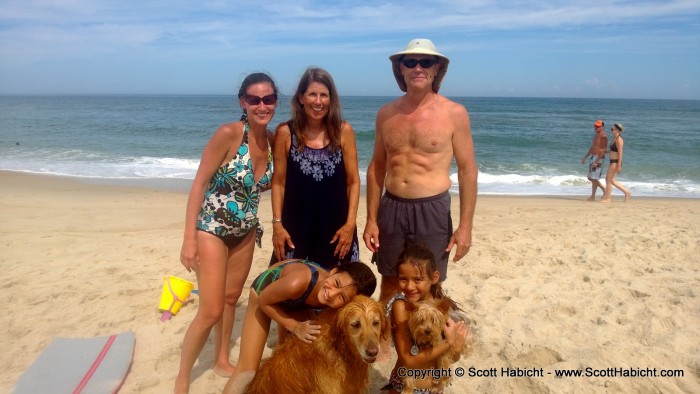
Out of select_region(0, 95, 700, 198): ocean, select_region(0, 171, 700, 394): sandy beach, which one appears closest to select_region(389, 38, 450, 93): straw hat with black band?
select_region(0, 171, 700, 394): sandy beach

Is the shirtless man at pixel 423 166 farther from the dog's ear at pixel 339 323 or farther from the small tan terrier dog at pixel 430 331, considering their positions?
the dog's ear at pixel 339 323

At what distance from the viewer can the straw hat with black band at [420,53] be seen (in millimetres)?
3275

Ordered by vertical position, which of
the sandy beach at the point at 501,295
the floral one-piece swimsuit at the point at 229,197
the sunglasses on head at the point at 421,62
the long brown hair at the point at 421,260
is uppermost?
the sunglasses on head at the point at 421,62

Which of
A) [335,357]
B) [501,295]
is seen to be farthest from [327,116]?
[501,295]

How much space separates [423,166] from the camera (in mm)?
3447

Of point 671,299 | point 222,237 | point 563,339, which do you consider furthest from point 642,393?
point 222,237

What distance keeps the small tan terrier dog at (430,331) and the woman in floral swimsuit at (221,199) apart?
1.29 metres

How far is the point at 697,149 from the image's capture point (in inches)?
872

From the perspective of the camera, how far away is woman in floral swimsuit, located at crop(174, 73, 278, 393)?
10.3 ft

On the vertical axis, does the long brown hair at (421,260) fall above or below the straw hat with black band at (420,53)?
below

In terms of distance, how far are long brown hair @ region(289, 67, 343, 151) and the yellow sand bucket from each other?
2346 millimetres

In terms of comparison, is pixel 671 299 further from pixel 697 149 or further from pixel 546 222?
pixel 697 149

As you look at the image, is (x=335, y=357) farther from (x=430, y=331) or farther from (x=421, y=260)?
(x=421, y=260)

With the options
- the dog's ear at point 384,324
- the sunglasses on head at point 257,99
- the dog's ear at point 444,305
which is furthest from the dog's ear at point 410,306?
the sunglasses on head at point 257,99
